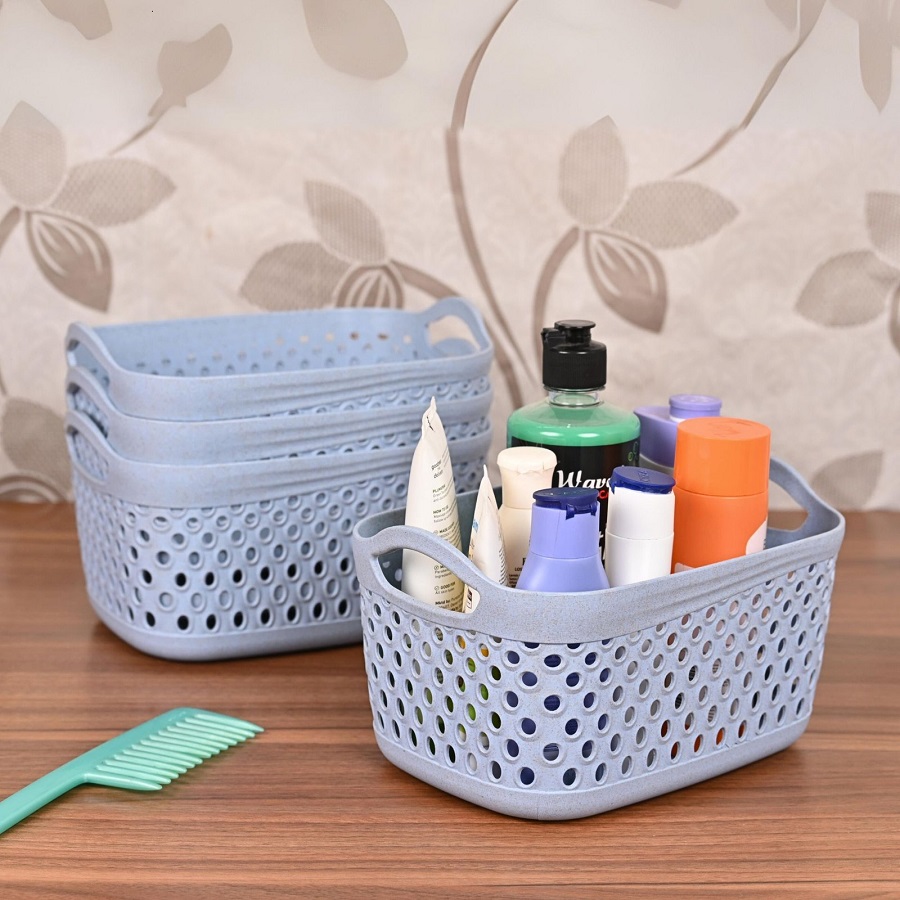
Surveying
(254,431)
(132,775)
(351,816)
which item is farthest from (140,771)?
(254,431)

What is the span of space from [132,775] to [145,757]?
22 mm

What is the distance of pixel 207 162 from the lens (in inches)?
43.2

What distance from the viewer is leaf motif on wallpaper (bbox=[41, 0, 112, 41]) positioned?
1.06 m

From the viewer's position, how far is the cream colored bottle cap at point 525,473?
66 cm

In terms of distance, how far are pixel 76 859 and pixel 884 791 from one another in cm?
44

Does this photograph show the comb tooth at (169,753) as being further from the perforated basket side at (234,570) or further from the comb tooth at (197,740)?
the perforated basket side at (234,570)

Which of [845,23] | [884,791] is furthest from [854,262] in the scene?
[884,791]

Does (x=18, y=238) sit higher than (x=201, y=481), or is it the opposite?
(x=18, y=238)

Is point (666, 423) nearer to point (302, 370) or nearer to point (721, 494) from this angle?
point (721, 494)

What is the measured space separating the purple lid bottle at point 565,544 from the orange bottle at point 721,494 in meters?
0.09

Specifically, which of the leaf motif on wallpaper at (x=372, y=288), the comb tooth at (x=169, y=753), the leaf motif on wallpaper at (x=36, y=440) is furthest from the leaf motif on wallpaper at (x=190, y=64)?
the comb tooth at (x=169, y=753)

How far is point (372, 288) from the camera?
113 cm

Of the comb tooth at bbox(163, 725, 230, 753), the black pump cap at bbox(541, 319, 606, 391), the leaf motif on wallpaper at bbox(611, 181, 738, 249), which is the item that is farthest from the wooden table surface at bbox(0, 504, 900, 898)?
the leaf motif on wallpaper at bbox(611, 181, 738, 249)

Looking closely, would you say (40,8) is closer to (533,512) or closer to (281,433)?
(281,433)
